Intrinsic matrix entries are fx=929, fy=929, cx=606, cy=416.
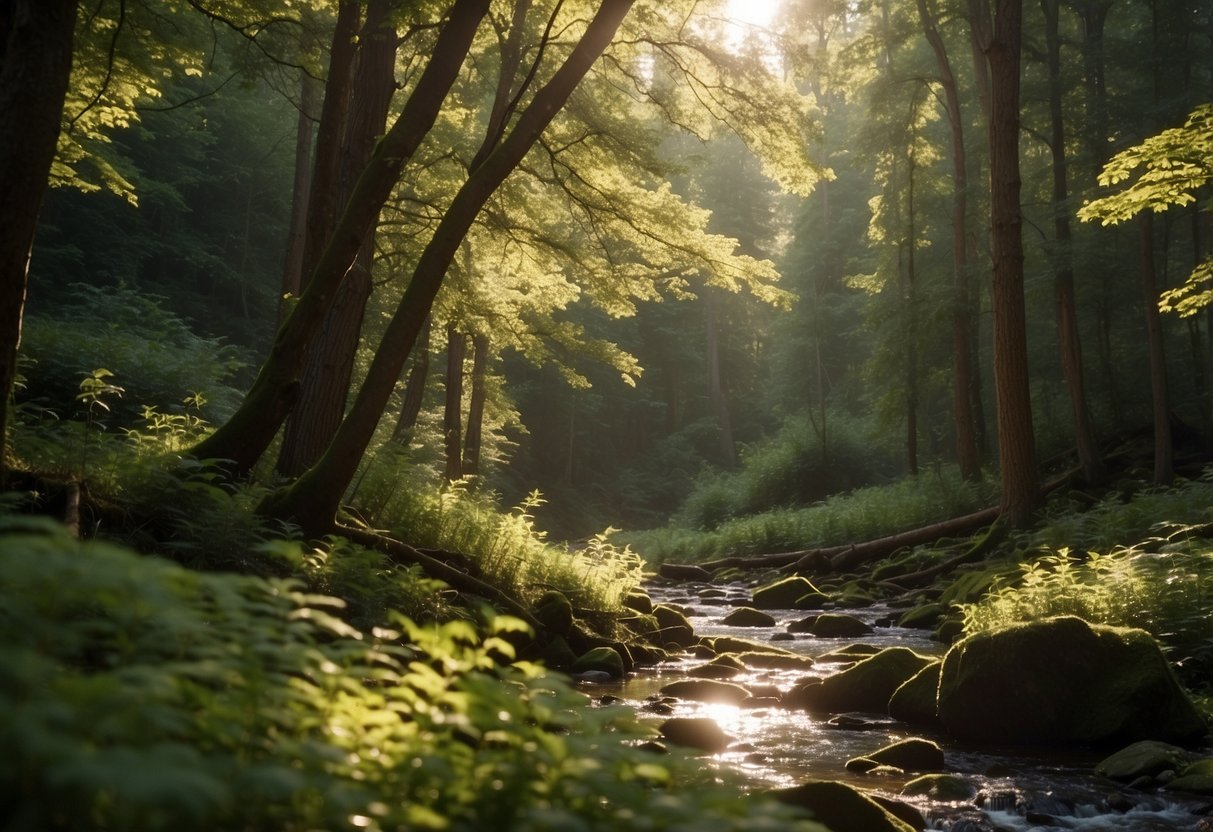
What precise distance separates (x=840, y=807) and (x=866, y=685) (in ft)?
13.2

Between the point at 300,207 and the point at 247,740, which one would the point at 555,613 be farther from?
the point at 300,207

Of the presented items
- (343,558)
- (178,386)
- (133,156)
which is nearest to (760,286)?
(343,558)

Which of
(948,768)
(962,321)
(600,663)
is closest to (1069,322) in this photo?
(962,321)

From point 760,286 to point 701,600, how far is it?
822cm

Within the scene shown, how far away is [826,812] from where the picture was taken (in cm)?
486

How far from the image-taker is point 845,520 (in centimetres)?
2277

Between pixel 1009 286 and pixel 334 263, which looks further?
pixel 1009 286

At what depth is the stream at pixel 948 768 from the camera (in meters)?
5.57

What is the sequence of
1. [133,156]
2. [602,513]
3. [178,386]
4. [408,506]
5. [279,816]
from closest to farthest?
[279,816]
[408,506]
[178,386]
[133,156]
[602,513]

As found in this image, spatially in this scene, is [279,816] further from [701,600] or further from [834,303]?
[834,303]

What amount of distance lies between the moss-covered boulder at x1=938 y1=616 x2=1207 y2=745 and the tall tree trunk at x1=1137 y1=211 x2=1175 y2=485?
37.9 feet

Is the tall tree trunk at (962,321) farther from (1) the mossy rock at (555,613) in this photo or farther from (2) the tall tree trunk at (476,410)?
(1) the mossy rock at (555,613)

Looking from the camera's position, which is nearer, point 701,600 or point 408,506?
point 408,506

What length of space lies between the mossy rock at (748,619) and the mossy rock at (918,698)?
5684 millimetres
